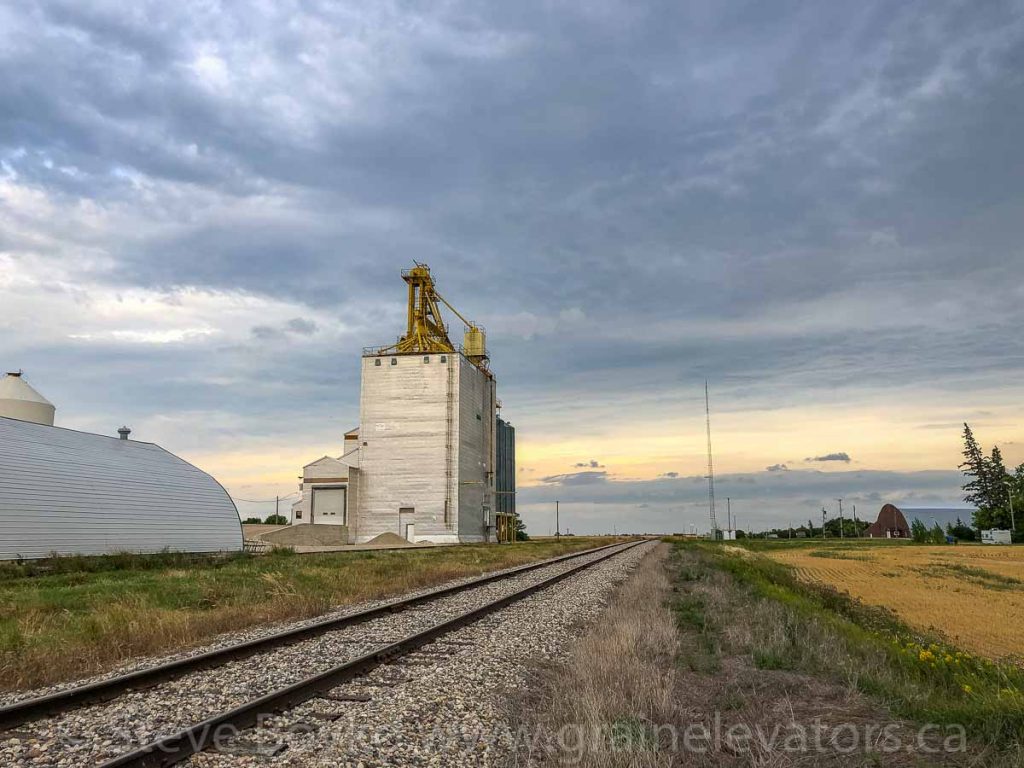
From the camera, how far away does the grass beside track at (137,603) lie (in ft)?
33.9

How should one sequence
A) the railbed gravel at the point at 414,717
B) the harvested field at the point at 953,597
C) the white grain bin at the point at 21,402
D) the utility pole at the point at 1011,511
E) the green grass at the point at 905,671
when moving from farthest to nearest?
the utility pole at the point at 1011,511, the white grain bin at the point at 21,402, the harvested field at the point at 953,597, the green grass at the point at 905,671, the railbed gravel at the point at 414,717

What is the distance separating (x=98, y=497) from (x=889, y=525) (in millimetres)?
172818

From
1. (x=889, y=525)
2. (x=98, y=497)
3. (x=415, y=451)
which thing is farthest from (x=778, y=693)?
(x=889, y=525)

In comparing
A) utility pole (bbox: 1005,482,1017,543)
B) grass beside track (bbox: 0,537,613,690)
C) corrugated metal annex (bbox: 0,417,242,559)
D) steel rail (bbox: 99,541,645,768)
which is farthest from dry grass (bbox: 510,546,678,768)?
utility pole (bbox: 1005,482,1017,543)

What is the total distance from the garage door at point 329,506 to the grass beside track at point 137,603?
41.4 m

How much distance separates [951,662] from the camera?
30.8ft

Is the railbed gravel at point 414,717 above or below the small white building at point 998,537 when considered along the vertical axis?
above

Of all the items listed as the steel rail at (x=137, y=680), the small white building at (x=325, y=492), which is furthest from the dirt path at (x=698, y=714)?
the small white building at (x=325, y=492)

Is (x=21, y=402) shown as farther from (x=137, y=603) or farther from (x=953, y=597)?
(x=953, y=597)

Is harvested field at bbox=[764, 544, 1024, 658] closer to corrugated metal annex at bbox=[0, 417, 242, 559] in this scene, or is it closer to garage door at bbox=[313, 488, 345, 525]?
corrugated metal annex at bbox=[0, 417, 242, 559]

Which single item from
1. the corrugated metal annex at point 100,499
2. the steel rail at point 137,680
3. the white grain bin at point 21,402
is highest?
the white grain bin at point 21,402

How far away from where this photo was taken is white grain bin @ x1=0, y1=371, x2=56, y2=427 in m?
40.8

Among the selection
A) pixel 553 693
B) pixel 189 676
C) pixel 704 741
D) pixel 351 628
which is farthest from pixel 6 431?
pixel 704 741

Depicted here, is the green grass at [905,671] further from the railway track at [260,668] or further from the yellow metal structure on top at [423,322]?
the yellow metal structure on top at [423,322]
